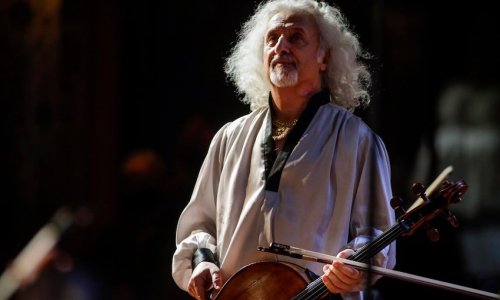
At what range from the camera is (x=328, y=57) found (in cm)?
272

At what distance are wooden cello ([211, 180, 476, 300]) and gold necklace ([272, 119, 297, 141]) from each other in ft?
1.41

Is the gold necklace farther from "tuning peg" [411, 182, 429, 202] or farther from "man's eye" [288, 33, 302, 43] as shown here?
"tuning peg" [411, 182, 429, 202]

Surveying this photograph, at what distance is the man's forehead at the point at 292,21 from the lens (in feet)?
8.71

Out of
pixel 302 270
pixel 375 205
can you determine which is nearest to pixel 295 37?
pixel 375 205

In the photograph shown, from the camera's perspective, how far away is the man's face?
2602mm

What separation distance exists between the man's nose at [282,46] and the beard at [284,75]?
0.15ft

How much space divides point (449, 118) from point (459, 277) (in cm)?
57

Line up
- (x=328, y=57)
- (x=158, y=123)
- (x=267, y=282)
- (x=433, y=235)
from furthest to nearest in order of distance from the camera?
1. (x=158, y=123)
2. (x=328, y=57)
3. (x=267, y=282)
4. (x=433, y=235)

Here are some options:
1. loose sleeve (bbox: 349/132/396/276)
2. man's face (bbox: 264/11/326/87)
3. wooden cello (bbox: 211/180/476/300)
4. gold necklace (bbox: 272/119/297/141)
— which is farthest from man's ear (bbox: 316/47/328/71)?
wooden cello (bbox: 211/180/476/300)

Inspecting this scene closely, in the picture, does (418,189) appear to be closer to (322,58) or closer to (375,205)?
(375,205)

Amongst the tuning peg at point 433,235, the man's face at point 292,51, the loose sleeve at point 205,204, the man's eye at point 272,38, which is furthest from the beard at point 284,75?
the tuning peg at point 433,235

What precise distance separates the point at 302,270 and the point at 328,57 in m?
0.72

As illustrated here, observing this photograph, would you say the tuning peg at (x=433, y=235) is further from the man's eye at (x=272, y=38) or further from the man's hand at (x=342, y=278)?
the man's eye at (x=272, y=38)

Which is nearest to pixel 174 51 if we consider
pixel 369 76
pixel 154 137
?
pixel 154 137
